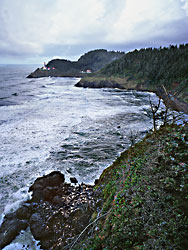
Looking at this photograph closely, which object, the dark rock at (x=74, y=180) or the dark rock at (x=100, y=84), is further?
the dark rock at (x=100, y=84)

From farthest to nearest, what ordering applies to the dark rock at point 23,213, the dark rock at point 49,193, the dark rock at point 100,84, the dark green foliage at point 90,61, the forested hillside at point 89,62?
1. the dark green foliage at point 90,61
2. the forested hillside at point 89,62
3. the dark rock at point 100,84
4. the dark rock at point 49,193
5. the dark rock at point 23,213

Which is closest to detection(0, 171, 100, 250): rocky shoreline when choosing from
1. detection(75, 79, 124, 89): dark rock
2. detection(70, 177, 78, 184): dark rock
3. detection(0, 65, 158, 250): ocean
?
detection(70, 177, 78, 184): dark rock

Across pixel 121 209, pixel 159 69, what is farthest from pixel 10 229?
pixel 159 69

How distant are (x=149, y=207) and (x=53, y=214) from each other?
12.3ft

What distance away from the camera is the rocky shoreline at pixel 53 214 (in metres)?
4.61

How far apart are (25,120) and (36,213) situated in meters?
13.6

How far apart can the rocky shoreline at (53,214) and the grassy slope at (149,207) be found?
653 mm

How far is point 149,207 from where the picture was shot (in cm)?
392

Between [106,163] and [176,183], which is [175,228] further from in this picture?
[106,163]

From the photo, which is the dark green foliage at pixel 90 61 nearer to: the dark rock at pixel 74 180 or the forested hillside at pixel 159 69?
the forested hillside at pixel 159 69

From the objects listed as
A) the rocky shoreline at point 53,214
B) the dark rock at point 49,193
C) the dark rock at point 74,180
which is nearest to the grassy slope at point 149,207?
the rocky shoreline at point 53,214

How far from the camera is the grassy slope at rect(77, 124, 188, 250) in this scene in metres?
3.23

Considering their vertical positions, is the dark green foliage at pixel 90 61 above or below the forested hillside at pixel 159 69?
above

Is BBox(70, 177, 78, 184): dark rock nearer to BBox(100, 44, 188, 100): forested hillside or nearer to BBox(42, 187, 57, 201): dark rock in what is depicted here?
BBox(42, 187, 57, 201): dark rock
